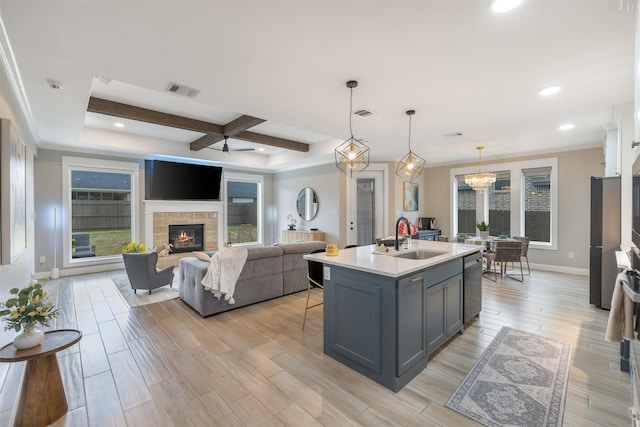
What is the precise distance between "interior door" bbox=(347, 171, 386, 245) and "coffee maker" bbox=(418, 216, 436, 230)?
4.40 feet

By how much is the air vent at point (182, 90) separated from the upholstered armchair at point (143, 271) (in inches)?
100

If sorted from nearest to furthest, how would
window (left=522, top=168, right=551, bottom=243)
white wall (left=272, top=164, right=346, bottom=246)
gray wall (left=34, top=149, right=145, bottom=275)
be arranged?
gray wall (left=34, top=149, right=145, bottom=275), window (left=522, top=168, right=551, bottom=243), white wall (left=272, top=164, right=346, bottom=246)

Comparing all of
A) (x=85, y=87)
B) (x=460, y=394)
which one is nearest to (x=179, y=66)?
(x=85, y=87)

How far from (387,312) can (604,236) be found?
12.1 ft

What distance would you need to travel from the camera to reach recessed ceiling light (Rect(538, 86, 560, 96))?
2996 millimetres

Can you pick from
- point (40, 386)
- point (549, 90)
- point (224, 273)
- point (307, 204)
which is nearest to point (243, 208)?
point (307, 204)

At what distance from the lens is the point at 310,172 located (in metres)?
7.88

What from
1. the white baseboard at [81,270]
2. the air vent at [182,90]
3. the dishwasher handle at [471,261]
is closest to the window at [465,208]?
the dishwasher handle at [471,261]

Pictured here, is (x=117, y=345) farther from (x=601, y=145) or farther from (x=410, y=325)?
(x=601, y=145)

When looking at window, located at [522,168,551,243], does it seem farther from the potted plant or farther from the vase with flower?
the vase with flower

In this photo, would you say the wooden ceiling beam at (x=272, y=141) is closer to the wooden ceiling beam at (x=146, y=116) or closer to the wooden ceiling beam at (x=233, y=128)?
the wooden ceiling beam at (x=233, y=128)

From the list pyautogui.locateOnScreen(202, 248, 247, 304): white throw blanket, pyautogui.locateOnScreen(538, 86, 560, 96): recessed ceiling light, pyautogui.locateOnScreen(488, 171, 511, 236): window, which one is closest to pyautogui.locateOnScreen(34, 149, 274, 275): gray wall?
pyautogui.locateOnScreen(202, 248, 247, 304): white throw blanket

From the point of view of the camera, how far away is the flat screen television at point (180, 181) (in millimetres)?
6648

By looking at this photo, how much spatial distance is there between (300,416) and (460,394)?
1194mm
